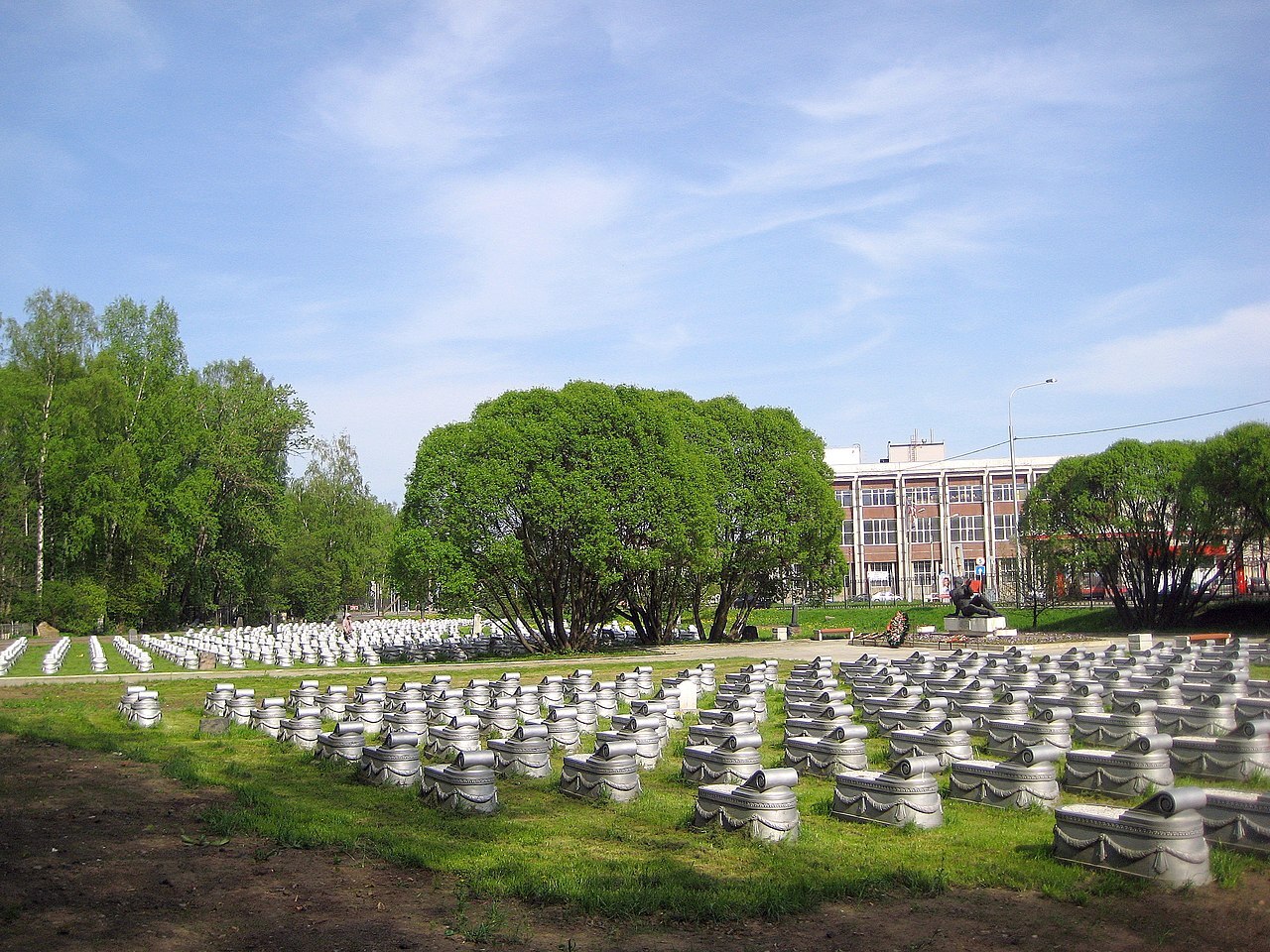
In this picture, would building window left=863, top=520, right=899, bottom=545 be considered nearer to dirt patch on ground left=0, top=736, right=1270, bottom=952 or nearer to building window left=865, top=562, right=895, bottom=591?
building window left=865, top=562, right=895, bottom=591

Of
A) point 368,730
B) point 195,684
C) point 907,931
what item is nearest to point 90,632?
point 195,684

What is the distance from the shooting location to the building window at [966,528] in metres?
91.8

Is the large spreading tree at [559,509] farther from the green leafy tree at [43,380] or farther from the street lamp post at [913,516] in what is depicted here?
the street lamp post at [913,516]

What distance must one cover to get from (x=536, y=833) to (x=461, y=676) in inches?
734

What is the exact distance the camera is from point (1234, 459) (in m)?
39.0

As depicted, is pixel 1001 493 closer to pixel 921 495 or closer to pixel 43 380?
pixel 921 495

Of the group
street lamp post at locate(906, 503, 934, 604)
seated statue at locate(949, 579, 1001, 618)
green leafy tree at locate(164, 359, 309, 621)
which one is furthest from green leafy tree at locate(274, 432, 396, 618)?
street lamp post at locate(906, 503, 934, 604)

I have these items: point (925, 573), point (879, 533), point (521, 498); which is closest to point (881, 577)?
point (879, 533)

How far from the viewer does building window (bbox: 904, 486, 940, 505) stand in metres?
93.5

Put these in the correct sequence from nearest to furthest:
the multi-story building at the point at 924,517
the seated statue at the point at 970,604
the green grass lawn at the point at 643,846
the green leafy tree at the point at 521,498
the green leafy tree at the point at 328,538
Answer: the green grass lawn at the point at 643,846 < the green leafy tree at the point at 521,498 < the seated statue at the point at 970,604 < the green leafy tree at the point at 328,538 < the multi-story building at the point at 924,517

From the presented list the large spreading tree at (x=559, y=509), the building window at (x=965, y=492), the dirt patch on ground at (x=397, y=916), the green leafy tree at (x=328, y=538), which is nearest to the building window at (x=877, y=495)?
the building window at (x=965, y=492)

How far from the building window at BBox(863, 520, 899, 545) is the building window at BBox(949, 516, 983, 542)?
16.8 ft

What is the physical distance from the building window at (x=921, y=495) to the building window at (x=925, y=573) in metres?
5.40

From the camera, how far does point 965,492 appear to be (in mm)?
92375
